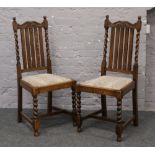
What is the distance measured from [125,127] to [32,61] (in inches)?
42.2

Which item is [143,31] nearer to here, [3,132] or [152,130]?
[152,130]

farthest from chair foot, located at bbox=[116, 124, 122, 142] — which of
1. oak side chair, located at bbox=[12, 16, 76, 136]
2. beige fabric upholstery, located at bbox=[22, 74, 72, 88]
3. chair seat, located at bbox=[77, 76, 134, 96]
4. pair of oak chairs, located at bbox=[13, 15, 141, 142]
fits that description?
beige fabric upholstery, located at bbox=[22, 74, 72, 88]

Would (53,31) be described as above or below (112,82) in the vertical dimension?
above

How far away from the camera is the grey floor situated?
9.11 ft

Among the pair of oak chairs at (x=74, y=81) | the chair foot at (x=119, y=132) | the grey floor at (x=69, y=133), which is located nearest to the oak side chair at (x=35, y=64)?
→ the pair of oak chairs at (x=74, y=81)

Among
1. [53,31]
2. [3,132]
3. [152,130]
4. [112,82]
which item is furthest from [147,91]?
[3,132]

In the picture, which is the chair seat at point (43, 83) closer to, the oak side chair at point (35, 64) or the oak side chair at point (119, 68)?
the oak side chair at point (35, 64)

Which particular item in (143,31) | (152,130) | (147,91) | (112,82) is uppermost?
(143,31)

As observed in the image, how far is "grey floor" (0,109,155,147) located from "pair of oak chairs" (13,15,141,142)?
0.09 m

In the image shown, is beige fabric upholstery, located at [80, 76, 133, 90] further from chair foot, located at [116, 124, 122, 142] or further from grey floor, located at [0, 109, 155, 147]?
grey floor, located at [0, 109, 155, 147]

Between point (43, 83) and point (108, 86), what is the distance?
56cm

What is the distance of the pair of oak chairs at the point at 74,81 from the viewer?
2836 millimetres

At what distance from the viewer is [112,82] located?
287 cm

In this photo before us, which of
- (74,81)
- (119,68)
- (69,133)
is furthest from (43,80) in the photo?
(119,68)
